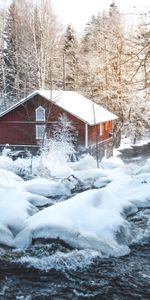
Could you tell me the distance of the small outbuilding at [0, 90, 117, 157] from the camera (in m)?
28.8

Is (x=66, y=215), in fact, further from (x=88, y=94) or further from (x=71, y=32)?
(x=71, y=32)

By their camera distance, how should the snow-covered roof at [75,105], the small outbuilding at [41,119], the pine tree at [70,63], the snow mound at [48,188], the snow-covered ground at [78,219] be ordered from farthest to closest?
the pine tree at [70,63]
the small outbuilding at [41,119]
the snow-covered roof at [75,105]
the snow mound at [48,188]
the snow-covered ground at [78,219]

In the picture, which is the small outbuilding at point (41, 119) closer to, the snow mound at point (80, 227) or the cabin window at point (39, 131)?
the cabin window at point (39, 131)

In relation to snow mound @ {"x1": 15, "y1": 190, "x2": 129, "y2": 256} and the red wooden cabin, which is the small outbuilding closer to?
the red wooden cabin

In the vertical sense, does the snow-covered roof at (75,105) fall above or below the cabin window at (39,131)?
above

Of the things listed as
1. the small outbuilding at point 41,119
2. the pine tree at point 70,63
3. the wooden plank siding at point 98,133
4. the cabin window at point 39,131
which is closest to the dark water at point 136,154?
the wooden plank siding at point 98,133

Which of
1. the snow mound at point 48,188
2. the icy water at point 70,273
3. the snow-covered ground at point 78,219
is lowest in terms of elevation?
the snow mound at point 48,188

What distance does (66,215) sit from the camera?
834cm

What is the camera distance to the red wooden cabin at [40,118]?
1134 inches

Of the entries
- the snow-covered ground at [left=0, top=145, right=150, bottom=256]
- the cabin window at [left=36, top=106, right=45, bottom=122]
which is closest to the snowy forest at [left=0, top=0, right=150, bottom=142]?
the cabin window at [left=36, top=106, right=45, bottom=122]

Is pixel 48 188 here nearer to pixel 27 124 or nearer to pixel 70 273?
pixel 70 273

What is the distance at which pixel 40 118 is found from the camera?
29828mm

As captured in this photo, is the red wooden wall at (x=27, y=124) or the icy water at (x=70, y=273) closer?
the icy water at (x=70, y=273)

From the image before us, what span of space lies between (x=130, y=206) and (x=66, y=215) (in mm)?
2414
